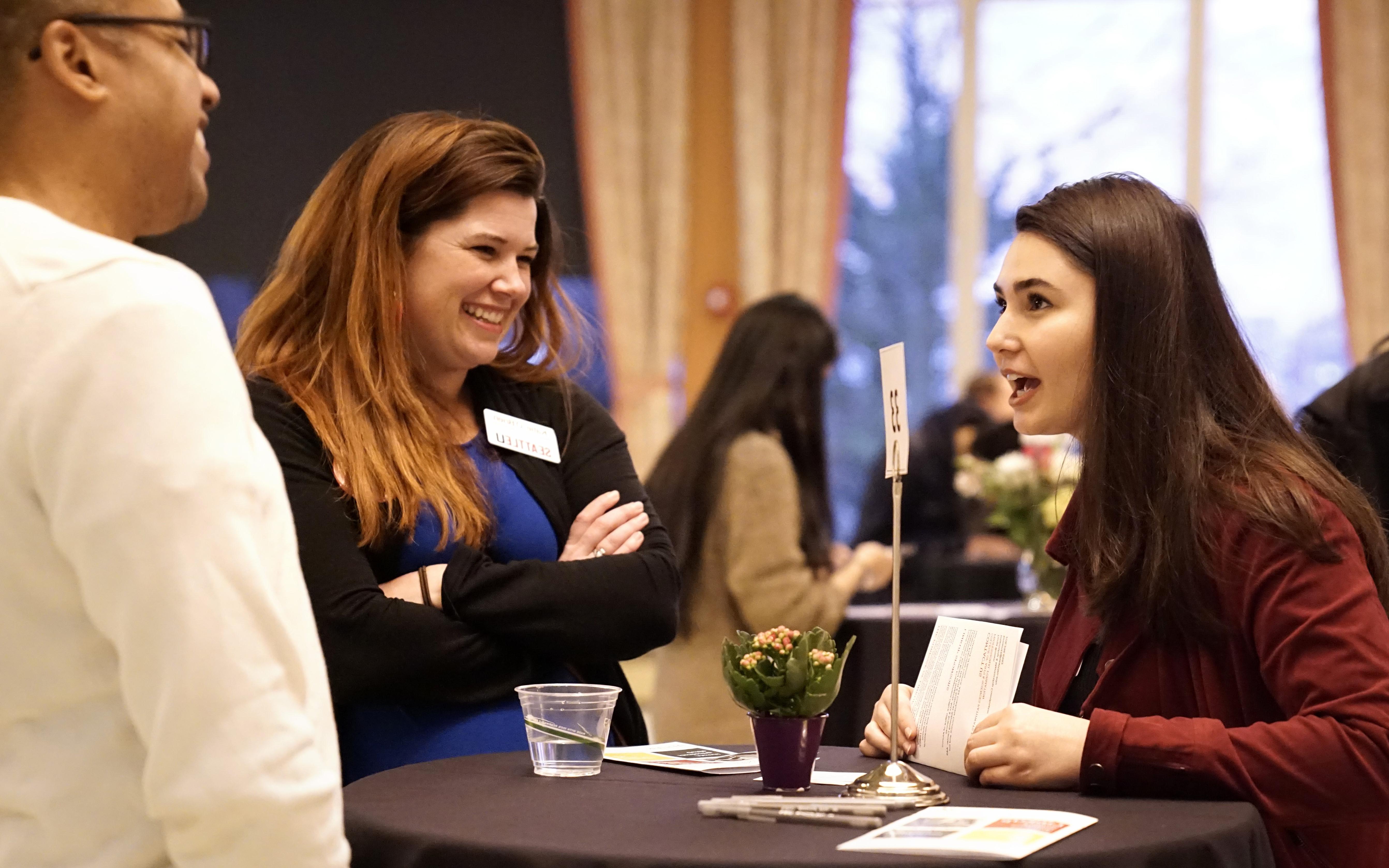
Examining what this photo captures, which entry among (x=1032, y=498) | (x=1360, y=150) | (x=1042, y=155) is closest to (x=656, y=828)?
(x=1032, y=498)

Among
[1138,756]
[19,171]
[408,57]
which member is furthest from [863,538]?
[19,171]

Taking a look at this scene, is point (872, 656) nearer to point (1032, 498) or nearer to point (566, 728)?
point (1032, 498)

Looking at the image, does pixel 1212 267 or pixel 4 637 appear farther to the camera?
pixel 1212 267

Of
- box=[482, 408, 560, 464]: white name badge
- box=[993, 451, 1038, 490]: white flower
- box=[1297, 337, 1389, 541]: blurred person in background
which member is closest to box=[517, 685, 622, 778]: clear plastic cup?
box=[482, 408, 560, 464]: white name badge

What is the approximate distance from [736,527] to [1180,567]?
202cm

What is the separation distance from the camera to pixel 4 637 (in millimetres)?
1130

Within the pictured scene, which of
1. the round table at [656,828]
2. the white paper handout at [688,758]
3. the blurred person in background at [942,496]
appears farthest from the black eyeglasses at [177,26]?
the blurred person in background at [942,496]

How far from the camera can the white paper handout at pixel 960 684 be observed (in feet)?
6.10

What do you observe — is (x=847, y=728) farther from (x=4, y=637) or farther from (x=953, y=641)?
(x=4, y=637)

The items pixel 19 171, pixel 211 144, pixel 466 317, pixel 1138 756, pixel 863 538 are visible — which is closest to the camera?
pixel 19 171

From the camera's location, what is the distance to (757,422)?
3879 millimetres

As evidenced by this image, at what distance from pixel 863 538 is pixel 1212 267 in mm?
3969

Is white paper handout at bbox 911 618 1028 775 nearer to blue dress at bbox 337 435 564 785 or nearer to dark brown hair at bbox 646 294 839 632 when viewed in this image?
blue dress at bbox 337 435 564 785

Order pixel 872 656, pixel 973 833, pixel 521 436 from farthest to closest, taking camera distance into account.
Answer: pixel 872 656 < pixel 521 436 < pixel 973 833
